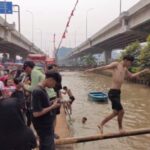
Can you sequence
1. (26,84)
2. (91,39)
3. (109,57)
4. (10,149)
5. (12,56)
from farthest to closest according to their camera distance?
1. (109,57)
2. (12,56)
3. (91,39)
4. (26,84)
5. (10,149)

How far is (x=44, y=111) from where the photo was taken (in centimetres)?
589

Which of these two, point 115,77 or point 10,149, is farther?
point 115,77

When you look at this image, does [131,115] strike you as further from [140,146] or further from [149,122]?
[140,146]

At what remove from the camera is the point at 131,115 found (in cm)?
1742

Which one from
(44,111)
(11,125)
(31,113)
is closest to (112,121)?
(31,113)

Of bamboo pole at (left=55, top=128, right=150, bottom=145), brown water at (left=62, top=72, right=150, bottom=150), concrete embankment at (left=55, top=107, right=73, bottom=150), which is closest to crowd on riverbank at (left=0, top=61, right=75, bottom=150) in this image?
bamboo pole at (left=55, top=128, right=150, bottom=145)

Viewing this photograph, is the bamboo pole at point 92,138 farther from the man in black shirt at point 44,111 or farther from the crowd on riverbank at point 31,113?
the man in black shirt at point 44,111

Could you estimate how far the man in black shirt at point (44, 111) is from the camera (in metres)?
5.82

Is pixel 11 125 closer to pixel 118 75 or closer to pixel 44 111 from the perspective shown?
pixel 44 111

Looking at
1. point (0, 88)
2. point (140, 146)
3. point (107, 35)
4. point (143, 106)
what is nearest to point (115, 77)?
point (140, 146)

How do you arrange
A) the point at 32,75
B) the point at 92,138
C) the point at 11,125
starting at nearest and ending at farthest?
the point at 11,125 < the point at 92,138 < the point at 32,75

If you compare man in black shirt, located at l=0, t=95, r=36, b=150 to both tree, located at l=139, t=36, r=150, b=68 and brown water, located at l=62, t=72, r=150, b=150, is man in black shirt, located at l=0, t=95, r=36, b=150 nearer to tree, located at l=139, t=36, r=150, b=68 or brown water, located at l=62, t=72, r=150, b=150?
brown water, located at l=62, t=72, r=150, b=150

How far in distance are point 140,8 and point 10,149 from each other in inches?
1206

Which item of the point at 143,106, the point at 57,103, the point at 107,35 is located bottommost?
the point at 143,106
